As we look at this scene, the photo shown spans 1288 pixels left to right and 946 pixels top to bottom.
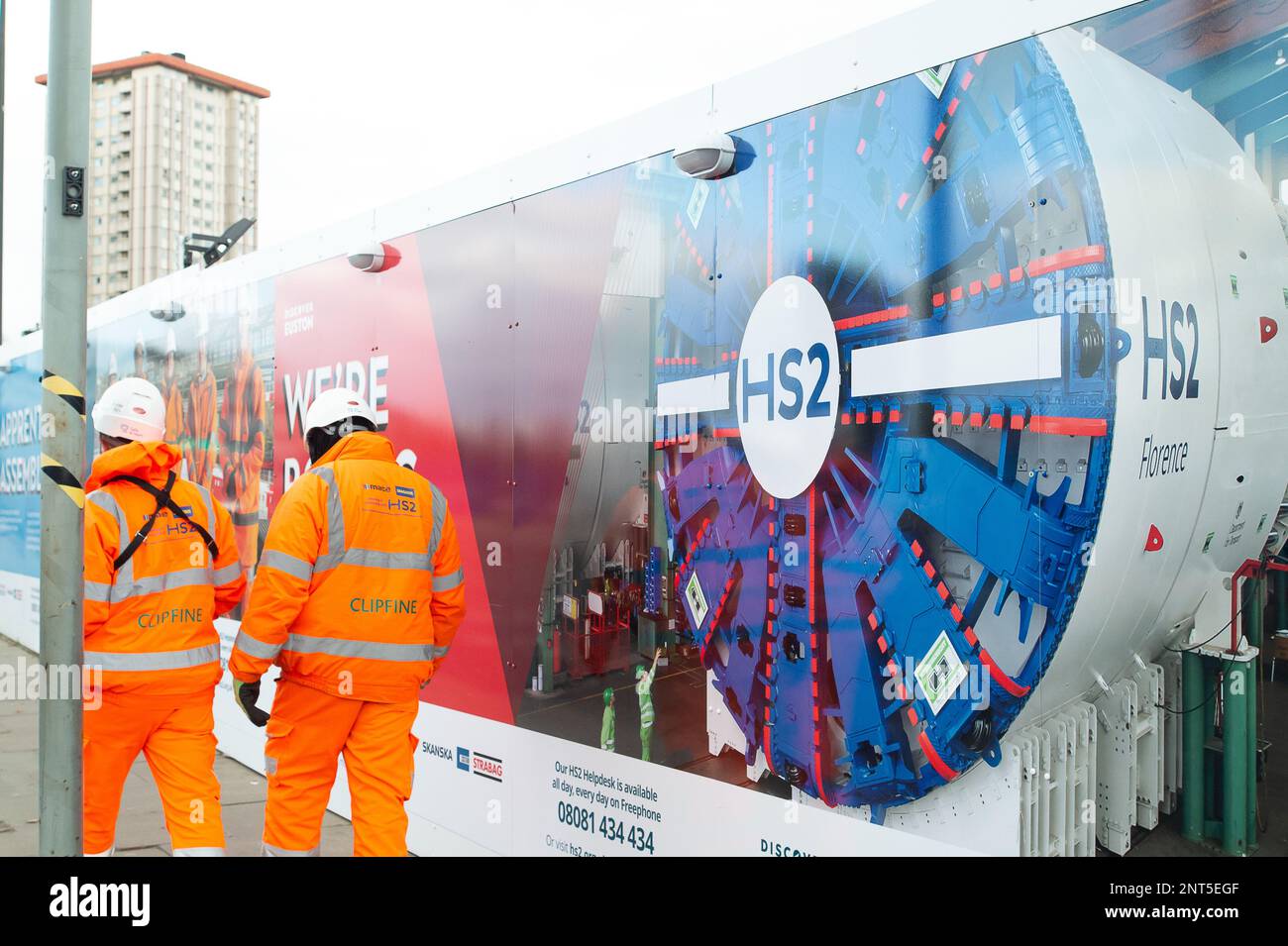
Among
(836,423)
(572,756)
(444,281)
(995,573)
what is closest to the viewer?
(995,573)

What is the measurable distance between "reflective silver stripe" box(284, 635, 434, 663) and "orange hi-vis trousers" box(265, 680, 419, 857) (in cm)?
13

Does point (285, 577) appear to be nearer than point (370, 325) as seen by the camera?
Yes

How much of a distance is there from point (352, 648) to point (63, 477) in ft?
3.01

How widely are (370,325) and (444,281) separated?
23.0 inches

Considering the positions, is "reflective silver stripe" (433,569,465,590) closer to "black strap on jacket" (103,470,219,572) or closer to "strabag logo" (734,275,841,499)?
"black strap on jacket" (103,470,219,572)

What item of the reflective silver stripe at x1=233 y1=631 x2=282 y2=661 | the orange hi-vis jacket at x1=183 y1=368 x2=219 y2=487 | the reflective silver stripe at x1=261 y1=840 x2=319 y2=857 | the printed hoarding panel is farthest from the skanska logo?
the orange hi-vis jacket at x1=183 y1=368 x2=219 y2=487

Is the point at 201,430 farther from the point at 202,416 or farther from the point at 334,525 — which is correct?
the point at 334,525

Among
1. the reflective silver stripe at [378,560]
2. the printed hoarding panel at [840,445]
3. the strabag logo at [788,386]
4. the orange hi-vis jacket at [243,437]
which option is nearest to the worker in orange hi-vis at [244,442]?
the orange hi-vis jacket at [243,437]

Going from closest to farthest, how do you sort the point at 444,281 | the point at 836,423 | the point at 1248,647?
the point at 1248,647 → the point at 836,423 → the point at 444,281

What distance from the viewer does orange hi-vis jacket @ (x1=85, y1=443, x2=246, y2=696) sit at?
9.66 feet

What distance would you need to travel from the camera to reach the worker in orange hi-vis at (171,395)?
229 inches

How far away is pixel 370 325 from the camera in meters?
4.23

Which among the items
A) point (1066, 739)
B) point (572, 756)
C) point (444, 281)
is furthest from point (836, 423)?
point (444, 281)

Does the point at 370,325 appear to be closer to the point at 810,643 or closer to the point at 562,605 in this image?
the point at 562,605
